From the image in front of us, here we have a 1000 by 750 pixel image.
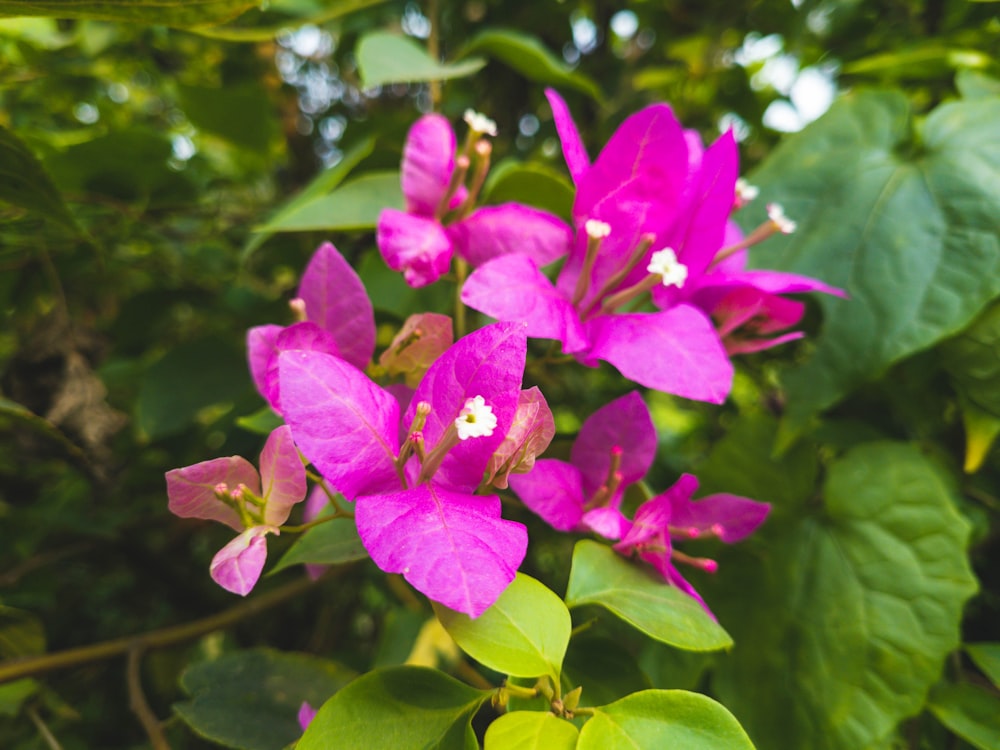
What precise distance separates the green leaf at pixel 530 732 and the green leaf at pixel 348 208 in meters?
0.33

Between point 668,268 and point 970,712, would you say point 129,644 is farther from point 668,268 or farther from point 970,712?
point 970,712

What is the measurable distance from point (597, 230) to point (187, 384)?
50cm

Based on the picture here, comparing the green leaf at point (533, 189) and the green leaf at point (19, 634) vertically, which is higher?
the green leaf at point (533, 189)

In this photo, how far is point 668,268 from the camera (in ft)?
1.23

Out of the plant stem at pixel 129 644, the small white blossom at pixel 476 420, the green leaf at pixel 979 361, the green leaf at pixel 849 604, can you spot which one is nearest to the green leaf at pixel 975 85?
the green leaf at pixel 979 361

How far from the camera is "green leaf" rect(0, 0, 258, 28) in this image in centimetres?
39

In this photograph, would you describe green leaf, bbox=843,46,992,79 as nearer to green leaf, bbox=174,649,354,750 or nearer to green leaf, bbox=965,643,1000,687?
green leaf, bbox=965,643,1000,687

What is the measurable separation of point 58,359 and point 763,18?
0.88 metres

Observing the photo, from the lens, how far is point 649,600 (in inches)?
13.1

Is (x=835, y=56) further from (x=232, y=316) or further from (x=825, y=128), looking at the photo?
(x=232, y=316)

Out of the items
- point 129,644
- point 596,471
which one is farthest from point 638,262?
point 129,644

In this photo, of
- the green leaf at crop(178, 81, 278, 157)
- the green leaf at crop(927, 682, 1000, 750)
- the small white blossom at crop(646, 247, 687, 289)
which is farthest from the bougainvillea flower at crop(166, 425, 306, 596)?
the green leaf at crop(178, 81, 278, 157)

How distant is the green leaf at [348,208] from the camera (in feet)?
1.51

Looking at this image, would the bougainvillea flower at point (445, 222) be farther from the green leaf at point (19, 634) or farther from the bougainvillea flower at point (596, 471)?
the green leaf at point (19, 634)
